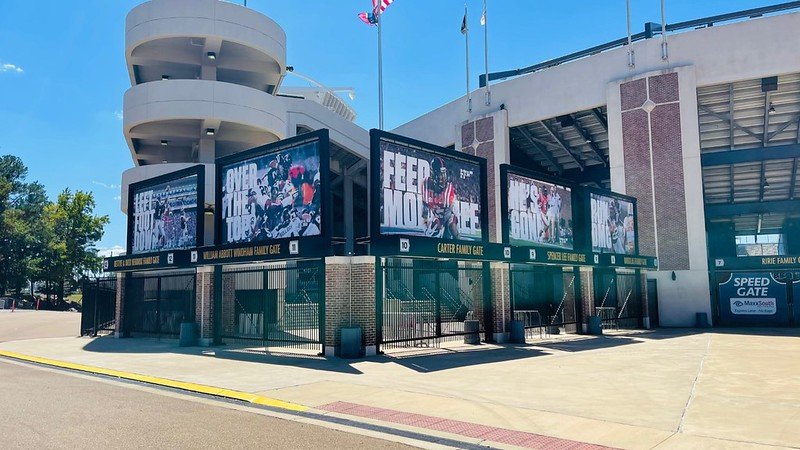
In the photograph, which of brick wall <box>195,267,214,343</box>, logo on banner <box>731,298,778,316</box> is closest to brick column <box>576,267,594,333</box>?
logo on banner <box>731,298,778,316</box>

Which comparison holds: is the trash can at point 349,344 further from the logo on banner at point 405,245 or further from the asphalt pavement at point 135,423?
the asphalt pavement at point 135,423

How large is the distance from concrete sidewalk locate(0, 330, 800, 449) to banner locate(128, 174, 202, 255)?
Answer: 5111 mm

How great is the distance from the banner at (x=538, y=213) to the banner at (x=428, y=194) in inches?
97.0

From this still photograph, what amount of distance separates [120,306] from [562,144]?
37311 millimetres

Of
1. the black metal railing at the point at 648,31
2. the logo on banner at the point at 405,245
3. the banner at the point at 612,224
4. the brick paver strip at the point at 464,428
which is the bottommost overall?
the brick paver strip at the point at 464,428

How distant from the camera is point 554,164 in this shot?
184ft

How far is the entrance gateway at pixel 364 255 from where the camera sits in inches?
750

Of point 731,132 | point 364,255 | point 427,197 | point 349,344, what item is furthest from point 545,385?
point 731,132

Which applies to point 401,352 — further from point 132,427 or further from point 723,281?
point 723,281

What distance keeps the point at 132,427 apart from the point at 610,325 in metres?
28.0

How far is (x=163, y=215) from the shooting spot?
26375 millimetres

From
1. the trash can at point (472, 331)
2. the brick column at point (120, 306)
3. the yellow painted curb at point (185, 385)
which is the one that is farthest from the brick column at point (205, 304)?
the trash can at point (472, 331)

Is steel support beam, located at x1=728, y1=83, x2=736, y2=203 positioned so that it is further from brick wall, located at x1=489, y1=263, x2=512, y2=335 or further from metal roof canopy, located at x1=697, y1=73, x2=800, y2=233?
brick wall, located at x1=489, y1=263, x2=512, y2=335

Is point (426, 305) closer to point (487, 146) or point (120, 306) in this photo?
point (120, 306)
